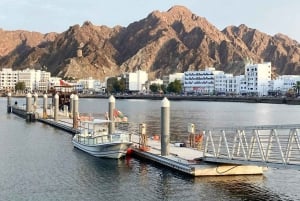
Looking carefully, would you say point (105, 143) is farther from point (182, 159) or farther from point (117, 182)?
point (117, 182)

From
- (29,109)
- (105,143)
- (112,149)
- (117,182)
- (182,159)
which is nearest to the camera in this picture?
(117,182)

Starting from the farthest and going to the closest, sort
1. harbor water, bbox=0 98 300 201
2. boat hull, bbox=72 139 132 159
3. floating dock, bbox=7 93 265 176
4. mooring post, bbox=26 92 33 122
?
mooring post, bbox=26 92 33 122
boat hull, bbox=72 139 132 159
floating dock, bbox=7 93 265 176
harbor water, bbox=0 98 300 201

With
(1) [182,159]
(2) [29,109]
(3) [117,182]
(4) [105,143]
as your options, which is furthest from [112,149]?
(2) [29,109]

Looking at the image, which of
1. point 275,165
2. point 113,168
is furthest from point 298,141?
point 113,168

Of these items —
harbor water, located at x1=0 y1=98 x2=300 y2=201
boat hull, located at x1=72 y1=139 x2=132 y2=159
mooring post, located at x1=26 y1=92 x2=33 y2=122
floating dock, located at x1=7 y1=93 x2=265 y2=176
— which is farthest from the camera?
mooring post, located at x1=26 y1=92 x2=33 y2=122

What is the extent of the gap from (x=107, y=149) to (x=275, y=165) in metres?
19.2

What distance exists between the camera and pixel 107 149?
47281 mm

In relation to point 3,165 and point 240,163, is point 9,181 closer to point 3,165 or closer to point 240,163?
point 3,165

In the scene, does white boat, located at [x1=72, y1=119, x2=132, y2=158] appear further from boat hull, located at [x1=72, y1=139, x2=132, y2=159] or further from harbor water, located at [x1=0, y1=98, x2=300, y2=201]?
harbor water, located at [x1=0, y1=98, x2=300, y2=201]

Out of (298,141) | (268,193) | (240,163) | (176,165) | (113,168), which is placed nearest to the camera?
(298,141)

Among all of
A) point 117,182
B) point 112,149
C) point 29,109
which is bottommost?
point 117,182

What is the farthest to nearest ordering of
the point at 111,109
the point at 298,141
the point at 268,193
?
the point at 111,109 → the point at 268,193 → the point at 298,141

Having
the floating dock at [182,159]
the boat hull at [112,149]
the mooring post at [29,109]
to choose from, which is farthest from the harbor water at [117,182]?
the mooring post at [29,109]

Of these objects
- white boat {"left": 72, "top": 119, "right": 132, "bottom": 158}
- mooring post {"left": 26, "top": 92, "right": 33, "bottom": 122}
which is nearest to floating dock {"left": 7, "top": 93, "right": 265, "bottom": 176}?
white boat {"left": 72, "top": 119, "right": 132, "bottom": 158}
